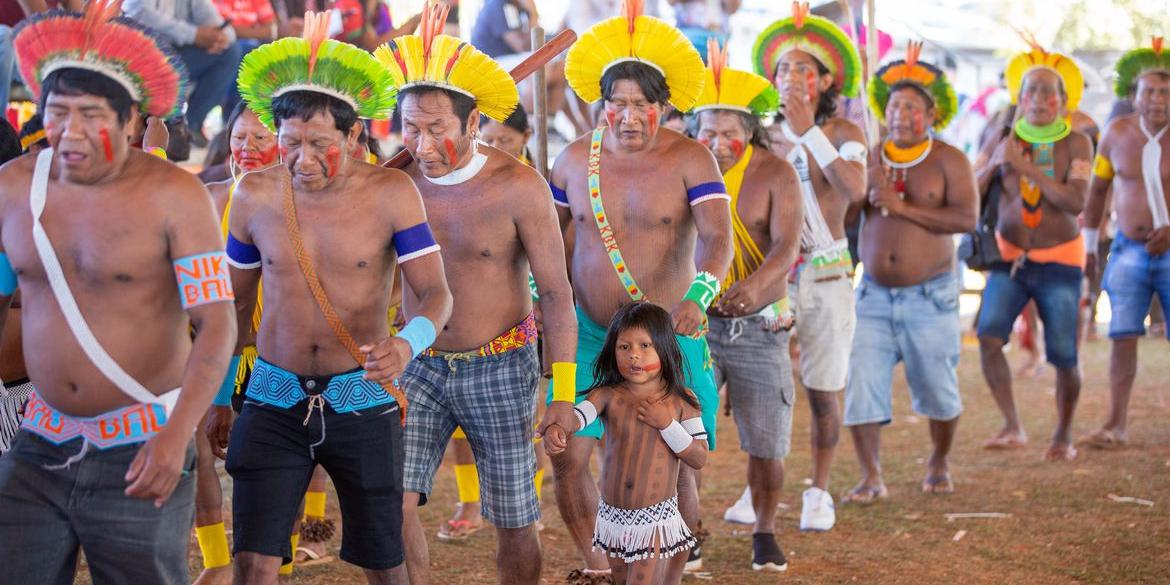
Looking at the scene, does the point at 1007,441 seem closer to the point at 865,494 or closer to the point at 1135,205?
the point at 1135,205

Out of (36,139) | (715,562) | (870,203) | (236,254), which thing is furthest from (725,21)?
(236,254)

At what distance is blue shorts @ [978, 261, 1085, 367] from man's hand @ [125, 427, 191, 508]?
21.2ft

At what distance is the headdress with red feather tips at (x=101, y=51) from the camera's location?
3.51 meters

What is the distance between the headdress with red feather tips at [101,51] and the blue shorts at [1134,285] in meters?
7.03

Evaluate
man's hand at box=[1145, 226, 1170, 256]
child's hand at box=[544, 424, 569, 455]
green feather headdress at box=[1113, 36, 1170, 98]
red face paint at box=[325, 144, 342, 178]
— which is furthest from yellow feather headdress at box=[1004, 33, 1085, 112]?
red face paint at box=[325, 144, 342, 178]

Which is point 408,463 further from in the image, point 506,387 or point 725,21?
point 725,21

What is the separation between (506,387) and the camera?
4.81 meters

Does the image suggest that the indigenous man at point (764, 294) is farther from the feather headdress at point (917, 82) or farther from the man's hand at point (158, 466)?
the man's hand at point (158, 466)

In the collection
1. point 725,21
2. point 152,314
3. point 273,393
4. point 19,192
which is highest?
point 725,21

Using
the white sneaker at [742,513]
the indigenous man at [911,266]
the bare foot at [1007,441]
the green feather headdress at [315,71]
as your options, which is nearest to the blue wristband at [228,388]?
the green feather headdress at [315,71]

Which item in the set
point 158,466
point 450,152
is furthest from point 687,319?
point 158,466

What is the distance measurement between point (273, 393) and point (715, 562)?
111 inches

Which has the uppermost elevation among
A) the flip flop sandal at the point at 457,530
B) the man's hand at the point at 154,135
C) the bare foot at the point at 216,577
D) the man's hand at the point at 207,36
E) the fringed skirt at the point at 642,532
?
the man's hand at the point at 207,36

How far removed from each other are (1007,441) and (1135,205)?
5.91 feet
